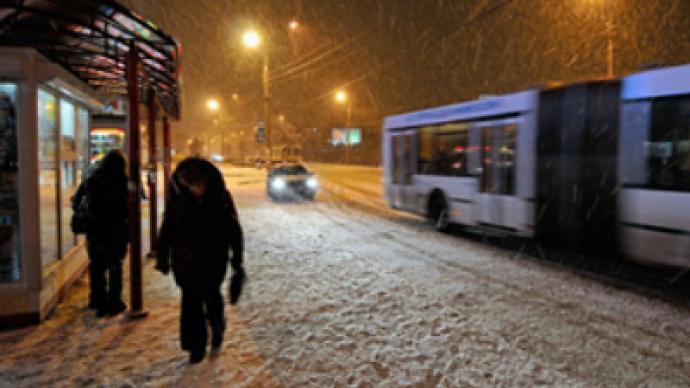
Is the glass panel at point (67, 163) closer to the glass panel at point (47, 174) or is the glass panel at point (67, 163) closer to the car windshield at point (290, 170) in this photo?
the glass panel at point (47, 174)

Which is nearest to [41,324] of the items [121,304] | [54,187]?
[121,304]

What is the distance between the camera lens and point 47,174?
19.9 ft

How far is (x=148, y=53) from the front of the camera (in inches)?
270

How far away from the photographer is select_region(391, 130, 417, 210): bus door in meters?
13.6

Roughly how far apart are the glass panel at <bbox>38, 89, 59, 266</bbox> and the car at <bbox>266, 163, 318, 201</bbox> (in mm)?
13532

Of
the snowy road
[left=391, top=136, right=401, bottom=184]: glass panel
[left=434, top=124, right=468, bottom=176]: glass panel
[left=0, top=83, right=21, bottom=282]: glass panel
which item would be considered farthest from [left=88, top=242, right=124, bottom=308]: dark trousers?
[left=391, top=136, right=401, bottom=184]: glass panel

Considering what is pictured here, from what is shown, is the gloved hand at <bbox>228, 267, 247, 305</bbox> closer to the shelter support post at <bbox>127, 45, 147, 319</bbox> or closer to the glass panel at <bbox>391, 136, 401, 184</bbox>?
the shelter support post at <bbox>127, 45, 147, 319</bbox>

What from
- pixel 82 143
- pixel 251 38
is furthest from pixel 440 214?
pixel 251 38

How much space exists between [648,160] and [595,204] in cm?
112

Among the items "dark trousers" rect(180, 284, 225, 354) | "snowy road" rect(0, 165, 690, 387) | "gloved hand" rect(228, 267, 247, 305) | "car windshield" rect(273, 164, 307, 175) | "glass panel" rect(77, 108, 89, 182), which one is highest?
"glass panel" rect(77, 108, 89, 182)

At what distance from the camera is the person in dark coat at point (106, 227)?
5.78 meters

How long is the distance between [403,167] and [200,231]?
32.7ft

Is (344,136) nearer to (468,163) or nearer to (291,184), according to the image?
(291,184)

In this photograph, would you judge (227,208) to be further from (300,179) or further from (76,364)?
(300,179)
